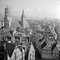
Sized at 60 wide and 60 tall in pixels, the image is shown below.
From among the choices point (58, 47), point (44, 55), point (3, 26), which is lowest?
point (44, 55)

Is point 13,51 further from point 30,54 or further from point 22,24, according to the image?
point 22,24

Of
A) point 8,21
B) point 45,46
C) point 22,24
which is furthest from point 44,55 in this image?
point 8,21

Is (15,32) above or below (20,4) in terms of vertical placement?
below

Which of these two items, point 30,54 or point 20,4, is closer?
point 30,54

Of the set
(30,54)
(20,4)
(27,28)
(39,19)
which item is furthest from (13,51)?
(20,4)

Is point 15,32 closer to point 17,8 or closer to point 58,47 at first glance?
point 17,8

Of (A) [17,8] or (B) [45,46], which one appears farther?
(A) [17,8]
